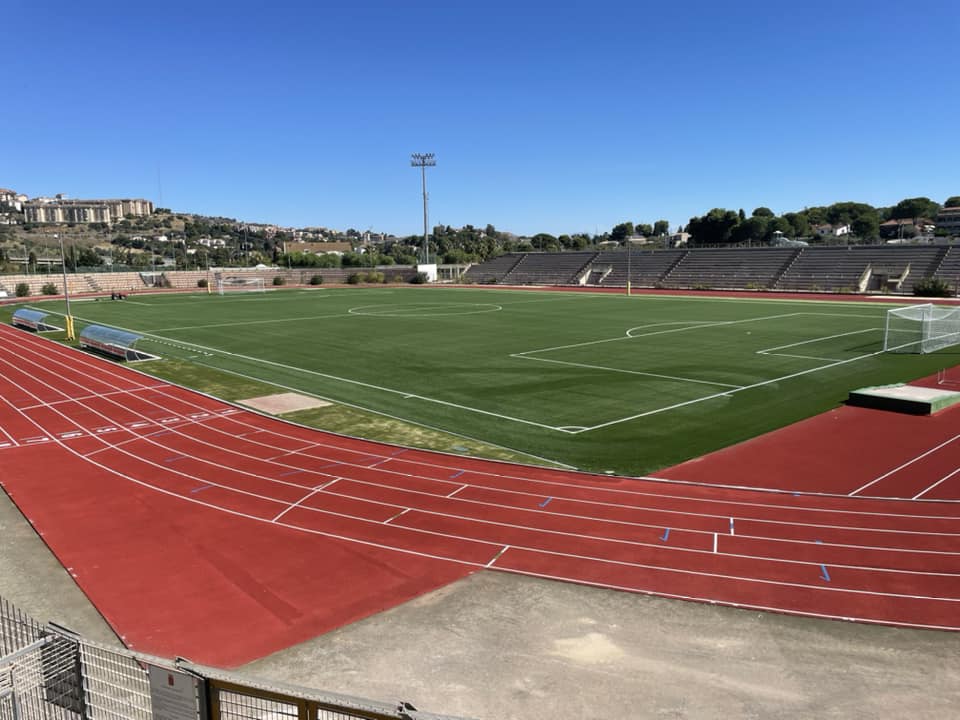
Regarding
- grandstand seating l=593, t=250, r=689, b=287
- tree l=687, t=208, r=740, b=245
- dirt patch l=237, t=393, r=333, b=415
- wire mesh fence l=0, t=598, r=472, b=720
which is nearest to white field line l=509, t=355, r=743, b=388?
dirt patch l=237, t=393, r=333, b=415

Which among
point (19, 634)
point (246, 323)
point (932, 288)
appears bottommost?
point (19, 634)

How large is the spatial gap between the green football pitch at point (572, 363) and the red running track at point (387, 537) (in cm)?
325

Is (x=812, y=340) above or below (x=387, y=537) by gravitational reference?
above

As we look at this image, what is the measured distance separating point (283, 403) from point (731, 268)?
252ft

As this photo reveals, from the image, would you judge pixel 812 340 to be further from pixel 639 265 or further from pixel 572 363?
pixel 639 265

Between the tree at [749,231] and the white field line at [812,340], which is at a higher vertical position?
the tree at [749,231]

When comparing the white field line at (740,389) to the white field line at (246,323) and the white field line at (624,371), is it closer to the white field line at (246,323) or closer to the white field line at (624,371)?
the white field line at (624,371)

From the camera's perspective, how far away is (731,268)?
88.1m

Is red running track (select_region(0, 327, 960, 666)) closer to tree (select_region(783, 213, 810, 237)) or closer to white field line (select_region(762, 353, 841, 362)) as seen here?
white field line (select_region(762, 353, 841, 362))

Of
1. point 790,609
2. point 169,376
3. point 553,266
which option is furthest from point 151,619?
point 553,266

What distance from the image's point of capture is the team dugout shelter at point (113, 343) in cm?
3275

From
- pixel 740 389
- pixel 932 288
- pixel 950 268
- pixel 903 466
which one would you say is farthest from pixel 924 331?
pixel 950 268

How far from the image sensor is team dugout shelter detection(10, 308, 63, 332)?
45344 millimetres

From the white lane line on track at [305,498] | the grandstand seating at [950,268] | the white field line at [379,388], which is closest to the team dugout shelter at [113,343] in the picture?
the white field line at [379,388]
